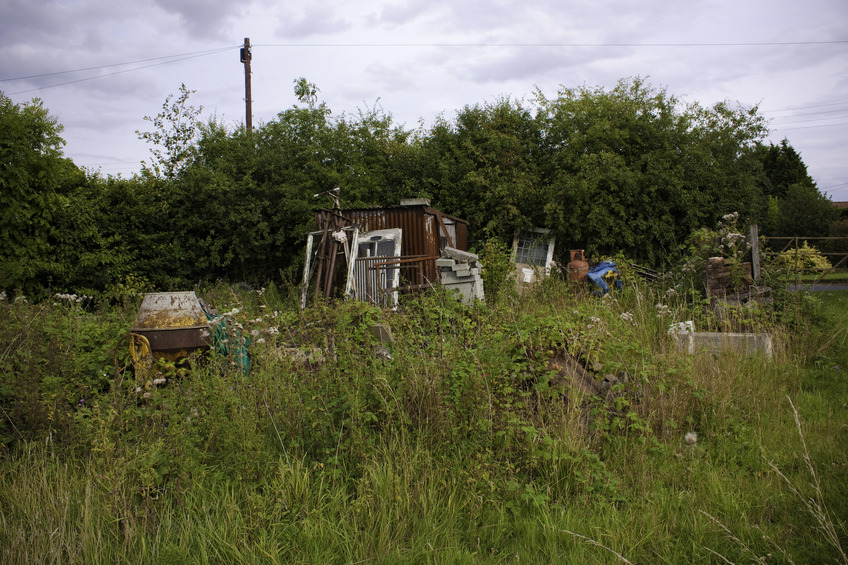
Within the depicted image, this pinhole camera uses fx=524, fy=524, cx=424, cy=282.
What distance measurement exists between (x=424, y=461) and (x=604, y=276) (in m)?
8.29

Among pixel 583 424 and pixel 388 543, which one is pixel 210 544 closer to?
pixel 388 543

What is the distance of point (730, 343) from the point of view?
17.4 ft

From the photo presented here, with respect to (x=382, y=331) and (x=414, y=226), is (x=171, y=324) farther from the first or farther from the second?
(x=414, y=226)

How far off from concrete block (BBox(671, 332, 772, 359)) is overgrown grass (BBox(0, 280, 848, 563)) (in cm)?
90

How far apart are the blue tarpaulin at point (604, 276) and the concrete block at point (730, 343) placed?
430 cm

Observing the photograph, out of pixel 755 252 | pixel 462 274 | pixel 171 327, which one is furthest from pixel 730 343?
pixel 171 327

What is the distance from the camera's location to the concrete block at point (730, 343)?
17.1ft

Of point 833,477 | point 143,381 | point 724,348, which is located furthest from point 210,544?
point 724,348

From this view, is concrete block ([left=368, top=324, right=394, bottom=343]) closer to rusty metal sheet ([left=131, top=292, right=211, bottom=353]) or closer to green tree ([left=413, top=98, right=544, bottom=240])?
rusty metal sheet ([left=131, top=292, right=211, bottom=353])

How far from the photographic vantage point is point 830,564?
2.46 m

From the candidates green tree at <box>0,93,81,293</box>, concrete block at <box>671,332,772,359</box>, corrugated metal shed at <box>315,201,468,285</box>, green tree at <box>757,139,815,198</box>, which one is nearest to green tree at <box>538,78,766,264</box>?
corrugated metal shed at <box>315,201,468,285</box>

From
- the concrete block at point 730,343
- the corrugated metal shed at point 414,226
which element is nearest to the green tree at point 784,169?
the corrugated metal shed at point 414,226

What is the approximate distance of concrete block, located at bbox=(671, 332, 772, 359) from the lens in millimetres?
5207

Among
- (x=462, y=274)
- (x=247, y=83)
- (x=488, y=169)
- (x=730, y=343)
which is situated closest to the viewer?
(x=730, y=343)
